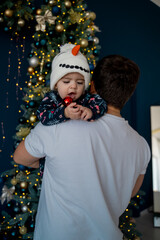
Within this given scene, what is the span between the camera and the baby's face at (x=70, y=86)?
1.29 metres

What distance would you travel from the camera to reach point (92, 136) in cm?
100

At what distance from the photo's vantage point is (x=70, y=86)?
1.29 m

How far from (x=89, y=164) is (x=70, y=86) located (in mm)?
493

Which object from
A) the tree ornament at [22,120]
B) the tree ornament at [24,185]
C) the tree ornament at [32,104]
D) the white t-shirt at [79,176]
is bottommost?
the tree ornament at [24,185]

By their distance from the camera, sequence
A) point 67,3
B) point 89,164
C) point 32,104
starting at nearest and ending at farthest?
1. point 89,164
2. point 32,104
3. point 67,3

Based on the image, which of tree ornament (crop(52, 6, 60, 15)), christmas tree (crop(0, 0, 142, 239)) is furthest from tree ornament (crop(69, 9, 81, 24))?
tree ornament (crop(52, 6, 60, 15))

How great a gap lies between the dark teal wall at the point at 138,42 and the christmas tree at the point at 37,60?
4.11 feet

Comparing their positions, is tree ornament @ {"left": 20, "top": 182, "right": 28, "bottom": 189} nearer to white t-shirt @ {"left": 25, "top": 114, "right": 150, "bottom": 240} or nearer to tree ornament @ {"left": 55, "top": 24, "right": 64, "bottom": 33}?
white t-shirt @ {"left": 25, "top": 114, "right": 150, "bottom": 240}

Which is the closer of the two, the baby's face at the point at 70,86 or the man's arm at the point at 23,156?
the man's arm at the point at 23,156

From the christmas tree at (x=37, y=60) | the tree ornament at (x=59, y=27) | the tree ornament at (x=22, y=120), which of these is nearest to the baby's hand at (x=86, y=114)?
the christmas tree at (x=37, y=60)

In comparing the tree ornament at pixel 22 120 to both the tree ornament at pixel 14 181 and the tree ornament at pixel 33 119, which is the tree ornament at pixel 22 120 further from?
the tree ornament at pixel 14 181

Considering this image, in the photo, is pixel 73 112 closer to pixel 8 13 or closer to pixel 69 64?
pixel 69 64

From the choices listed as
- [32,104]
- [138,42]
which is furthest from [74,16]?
[138,42]

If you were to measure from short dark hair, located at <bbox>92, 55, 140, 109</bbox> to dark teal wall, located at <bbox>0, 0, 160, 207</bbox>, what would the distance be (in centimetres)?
226
